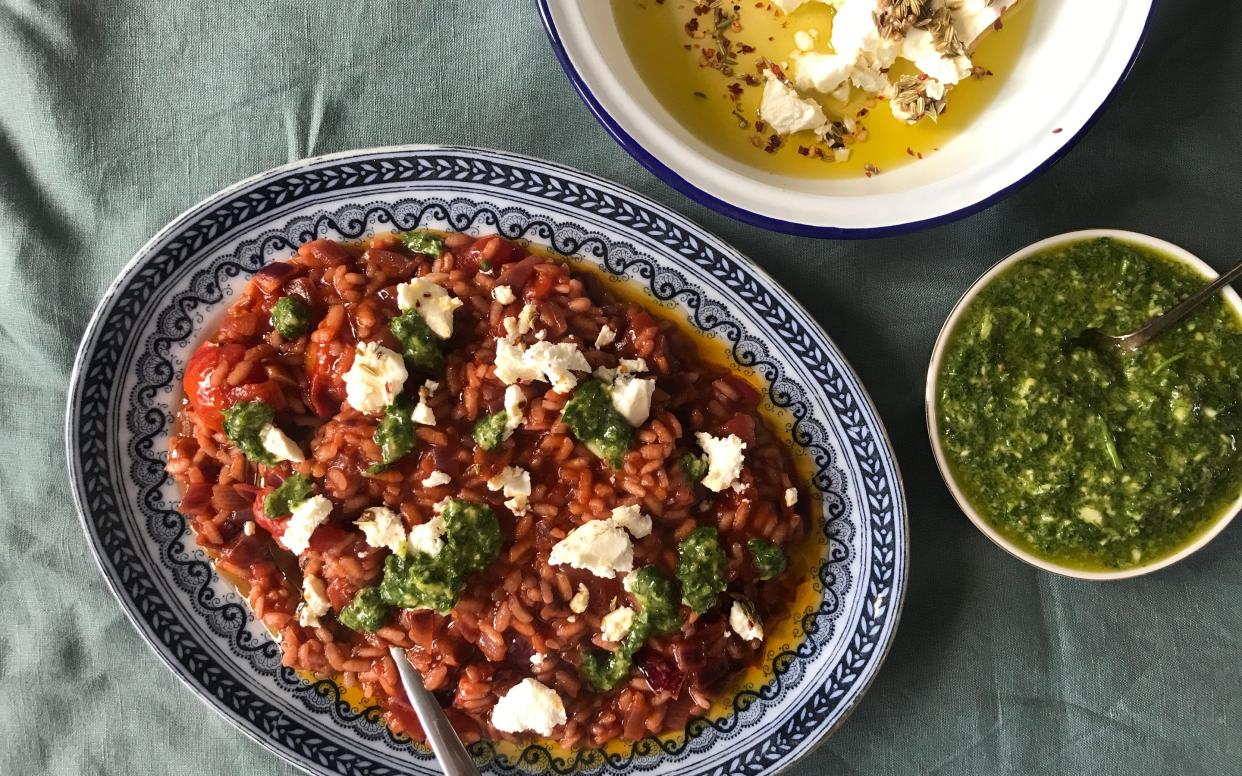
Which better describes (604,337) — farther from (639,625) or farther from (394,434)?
(639,625)

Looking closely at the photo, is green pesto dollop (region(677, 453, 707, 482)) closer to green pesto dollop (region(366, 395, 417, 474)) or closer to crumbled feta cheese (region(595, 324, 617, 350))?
crumbled feta cheese (region(595, 324, 617, 350))

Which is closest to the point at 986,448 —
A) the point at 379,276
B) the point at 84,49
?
the point at 379,276

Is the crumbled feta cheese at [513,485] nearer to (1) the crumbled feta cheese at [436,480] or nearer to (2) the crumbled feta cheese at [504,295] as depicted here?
(1) the crumbled feta cheese at [436,480]

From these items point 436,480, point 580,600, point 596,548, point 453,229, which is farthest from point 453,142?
point 580,600

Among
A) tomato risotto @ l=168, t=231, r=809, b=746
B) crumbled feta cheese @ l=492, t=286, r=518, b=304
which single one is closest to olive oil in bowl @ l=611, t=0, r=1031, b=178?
tomato risotto @ l=168, t=231, r=809, b=746

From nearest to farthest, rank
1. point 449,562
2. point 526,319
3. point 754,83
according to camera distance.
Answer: point 449,562
point 526,319
point 754,83

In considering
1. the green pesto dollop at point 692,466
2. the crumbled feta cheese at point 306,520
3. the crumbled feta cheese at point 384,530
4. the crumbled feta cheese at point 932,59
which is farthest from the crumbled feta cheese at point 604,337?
the crumbled feta cheese at point 932,59
